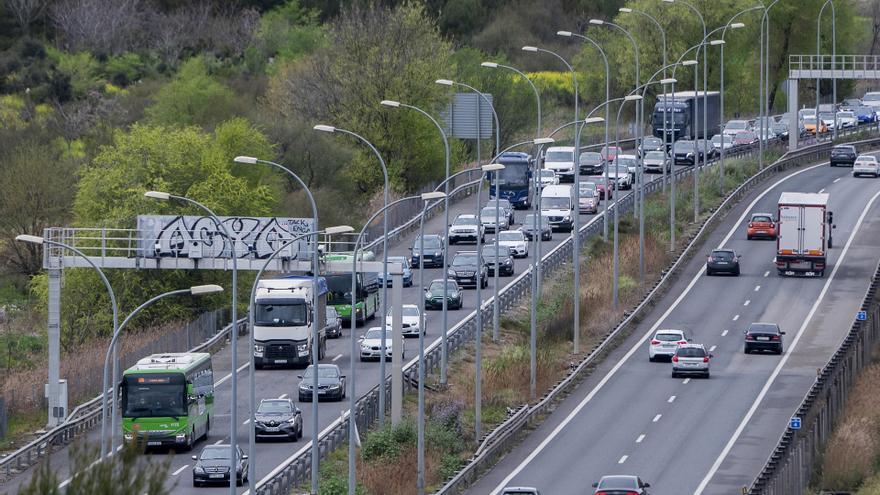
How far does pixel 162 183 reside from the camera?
3292 inches

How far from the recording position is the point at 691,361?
6650 cm

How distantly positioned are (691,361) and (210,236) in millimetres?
17021

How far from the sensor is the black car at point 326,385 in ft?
204

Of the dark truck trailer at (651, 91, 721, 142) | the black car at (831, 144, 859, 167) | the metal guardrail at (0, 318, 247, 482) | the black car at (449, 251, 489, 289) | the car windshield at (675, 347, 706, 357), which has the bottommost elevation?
the metal guardrail at (0, 318, 247, 482)

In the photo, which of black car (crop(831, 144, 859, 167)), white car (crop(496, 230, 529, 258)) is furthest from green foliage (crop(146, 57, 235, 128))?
black car (crop(831, 144, 859, 167))

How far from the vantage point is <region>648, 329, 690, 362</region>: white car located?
69.3 metres

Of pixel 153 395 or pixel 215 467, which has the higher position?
pixel 153 395

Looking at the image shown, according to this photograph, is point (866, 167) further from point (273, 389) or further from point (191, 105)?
point (273, 389)

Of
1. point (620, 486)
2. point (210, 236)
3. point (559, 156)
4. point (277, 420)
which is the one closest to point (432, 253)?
point (210, 236)

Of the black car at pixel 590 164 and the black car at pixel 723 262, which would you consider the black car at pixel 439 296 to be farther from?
the black car at pixel 590 164

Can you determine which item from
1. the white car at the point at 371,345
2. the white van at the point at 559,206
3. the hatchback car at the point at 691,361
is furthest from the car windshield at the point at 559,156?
the hatchback car at the point at 691,361

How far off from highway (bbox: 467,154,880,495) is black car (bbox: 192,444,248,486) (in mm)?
6483

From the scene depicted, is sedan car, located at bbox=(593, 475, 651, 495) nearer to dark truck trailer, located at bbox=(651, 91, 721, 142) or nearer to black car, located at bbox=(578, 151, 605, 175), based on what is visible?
black car, located at bbox=(578, 151, 605, 175)

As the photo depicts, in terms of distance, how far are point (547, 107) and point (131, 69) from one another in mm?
33783
